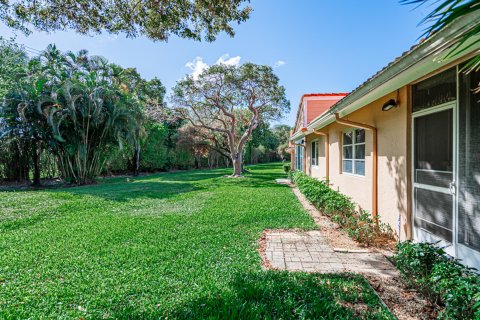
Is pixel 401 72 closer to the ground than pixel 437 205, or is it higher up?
higher up

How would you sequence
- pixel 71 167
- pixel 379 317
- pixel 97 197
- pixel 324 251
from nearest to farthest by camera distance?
pixel 379 317 < pixel 324 251 < pixel 97 197 < pixel 71 167

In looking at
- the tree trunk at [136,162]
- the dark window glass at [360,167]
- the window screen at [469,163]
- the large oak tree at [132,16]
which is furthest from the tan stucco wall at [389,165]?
the tree trunk at [136,162]

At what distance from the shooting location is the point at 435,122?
11.6 ft

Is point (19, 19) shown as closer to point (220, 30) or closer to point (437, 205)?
point (220, 30)

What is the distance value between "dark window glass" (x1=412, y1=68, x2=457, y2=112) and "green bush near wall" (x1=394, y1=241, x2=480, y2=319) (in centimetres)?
204

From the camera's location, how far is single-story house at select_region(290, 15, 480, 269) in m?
2.82

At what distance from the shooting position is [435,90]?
348cm

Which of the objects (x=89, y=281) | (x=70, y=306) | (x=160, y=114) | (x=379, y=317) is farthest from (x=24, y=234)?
(x=160, y=114)

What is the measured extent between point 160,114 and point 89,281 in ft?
55.0

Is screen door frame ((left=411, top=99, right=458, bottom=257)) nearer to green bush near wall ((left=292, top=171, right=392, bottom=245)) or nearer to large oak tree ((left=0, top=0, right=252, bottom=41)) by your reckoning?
green bush near wall ((left=292, top=171, right=392, bottom=245))

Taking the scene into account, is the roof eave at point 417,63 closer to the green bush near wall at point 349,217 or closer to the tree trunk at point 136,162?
the green bush near wall at point 349,217

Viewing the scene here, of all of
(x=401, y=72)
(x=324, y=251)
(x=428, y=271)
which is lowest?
(x=324, y=251)

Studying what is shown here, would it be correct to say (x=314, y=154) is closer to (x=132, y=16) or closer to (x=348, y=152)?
(x=348, y=152)

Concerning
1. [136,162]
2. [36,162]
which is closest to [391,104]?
[36,162]
